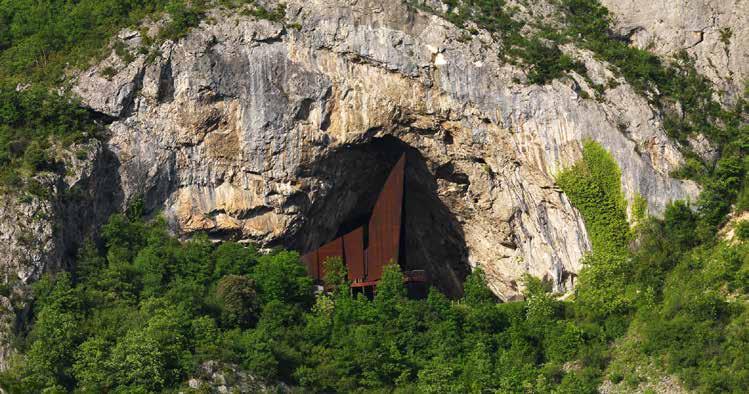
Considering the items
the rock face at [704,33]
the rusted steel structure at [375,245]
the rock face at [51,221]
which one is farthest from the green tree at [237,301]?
the rock face at [704,33]

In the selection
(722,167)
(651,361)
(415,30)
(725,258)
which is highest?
(415,30)

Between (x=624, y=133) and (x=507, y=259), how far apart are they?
7603 mm

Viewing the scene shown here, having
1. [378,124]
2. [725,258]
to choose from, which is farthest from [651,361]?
[378,124]

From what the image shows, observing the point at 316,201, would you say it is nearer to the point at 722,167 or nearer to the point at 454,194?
the point at 454,194

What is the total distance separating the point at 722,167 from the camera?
65.7m

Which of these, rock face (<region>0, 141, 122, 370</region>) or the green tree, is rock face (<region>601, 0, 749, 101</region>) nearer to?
the green tree

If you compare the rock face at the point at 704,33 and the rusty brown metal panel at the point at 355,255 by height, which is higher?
the rock face at the point at 704,33

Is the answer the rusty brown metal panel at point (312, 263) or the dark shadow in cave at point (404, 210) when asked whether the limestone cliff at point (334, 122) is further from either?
the rusty brown metal panel at point (312, 263)

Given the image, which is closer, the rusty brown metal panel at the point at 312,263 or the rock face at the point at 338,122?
the rock face at the point at 338,122

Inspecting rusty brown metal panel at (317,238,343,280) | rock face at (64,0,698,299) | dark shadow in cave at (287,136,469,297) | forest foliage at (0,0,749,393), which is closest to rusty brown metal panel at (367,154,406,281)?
dark shadow in cave at (287,136,469,297)

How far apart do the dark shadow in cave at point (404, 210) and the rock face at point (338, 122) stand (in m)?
0.22

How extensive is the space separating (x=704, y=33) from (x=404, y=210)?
15.7 metres

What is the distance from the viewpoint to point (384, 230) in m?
71.4

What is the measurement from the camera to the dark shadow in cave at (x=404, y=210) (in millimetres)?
69125
